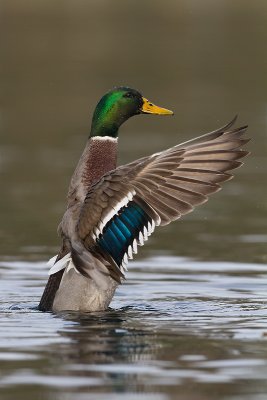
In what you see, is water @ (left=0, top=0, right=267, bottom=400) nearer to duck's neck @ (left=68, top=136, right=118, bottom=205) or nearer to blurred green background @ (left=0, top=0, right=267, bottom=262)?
blurred green background @ (left=0, top=0, right=267, bottom=262)

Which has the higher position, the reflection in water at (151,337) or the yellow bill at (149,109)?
the yellow bill at (149,109)

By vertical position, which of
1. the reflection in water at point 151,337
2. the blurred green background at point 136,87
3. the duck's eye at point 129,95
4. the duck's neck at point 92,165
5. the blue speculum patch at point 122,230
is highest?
the blurred green background at point 136,87

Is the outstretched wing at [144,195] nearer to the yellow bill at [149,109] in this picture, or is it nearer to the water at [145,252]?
the water at [145,252]

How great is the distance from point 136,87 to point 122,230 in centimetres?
1640

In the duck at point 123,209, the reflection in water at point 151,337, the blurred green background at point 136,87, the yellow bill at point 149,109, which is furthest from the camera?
the blurred green background at point 136,87

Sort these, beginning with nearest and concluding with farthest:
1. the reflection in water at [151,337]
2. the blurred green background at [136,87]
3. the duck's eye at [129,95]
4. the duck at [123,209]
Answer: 1. the reflection in water at [151,337]
2. the duck at [123,209]
3. the duck's eye at [129,95]
4. the blurred green background at [136,87]

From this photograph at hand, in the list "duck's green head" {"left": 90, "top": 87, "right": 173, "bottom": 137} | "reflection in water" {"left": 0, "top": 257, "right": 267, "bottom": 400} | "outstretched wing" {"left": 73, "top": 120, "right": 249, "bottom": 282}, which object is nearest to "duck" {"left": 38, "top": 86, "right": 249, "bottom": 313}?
"outstretched wing" {"left": 73, "top": 120, "right": 249, "bottom": 282}

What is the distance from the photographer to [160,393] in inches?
283

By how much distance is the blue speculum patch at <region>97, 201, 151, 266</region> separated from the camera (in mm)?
9547

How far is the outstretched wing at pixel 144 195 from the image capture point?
9.53 meters

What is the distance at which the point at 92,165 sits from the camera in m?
10.2

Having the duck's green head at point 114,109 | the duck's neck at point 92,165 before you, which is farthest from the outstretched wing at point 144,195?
the duck's green head at point 114,109

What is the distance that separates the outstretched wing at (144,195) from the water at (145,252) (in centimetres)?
48

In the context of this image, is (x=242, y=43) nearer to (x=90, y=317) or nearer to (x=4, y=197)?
(x=4, y=197)
